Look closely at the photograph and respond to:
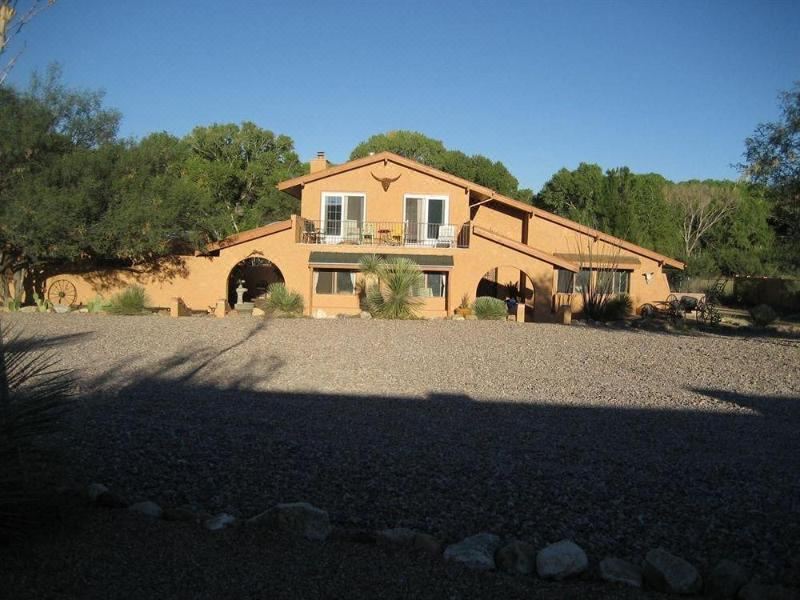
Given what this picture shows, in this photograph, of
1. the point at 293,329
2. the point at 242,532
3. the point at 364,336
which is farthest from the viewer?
the point at 293,329

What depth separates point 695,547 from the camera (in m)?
5.63

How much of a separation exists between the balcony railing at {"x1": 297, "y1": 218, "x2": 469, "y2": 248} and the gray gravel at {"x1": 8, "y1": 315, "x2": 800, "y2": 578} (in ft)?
43.7

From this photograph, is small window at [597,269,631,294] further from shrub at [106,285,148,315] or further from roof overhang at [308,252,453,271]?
shrub at [106,285,148,315]

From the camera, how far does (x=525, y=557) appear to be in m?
5.00

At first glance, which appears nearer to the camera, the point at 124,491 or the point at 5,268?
the point at 124,491

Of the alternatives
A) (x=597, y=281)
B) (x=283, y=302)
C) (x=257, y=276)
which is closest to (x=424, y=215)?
(x=283, y=302)

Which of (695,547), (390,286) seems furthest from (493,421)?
(390,286)

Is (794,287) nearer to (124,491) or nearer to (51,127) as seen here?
(51,127)

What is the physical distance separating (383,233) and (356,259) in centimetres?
192

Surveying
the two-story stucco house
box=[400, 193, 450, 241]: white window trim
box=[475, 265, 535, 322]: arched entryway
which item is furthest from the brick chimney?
box=[475, 265, 535, 322]: arched entryway

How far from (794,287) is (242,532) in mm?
38787

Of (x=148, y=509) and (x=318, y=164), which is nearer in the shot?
(x=148, y=509)

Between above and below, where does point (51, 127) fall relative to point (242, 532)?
above

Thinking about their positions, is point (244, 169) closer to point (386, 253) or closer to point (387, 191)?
point (387, 191)
